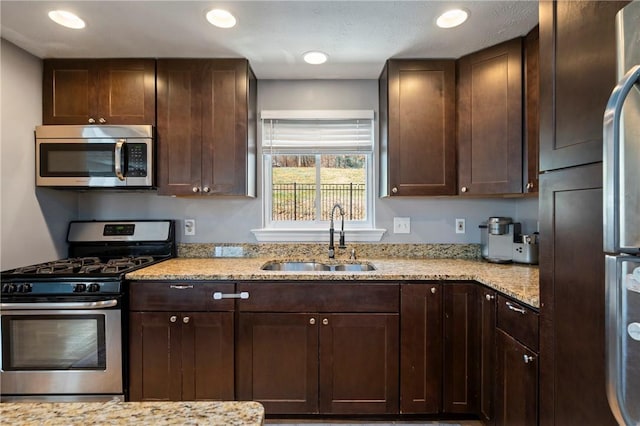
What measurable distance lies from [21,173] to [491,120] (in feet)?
9.93

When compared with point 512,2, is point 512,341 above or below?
below

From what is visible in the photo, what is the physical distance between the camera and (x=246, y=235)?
8.25 feet

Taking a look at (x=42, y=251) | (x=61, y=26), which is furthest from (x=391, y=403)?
(x=61, y=26)

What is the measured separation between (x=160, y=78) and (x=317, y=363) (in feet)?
6.99

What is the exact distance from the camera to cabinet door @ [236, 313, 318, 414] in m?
1.84

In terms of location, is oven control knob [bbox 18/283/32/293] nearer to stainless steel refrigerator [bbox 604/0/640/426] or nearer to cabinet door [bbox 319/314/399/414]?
cabinet door [bbox 319/314/399/414]

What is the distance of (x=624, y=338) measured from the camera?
698mm

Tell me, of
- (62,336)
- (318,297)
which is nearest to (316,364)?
(318,297)

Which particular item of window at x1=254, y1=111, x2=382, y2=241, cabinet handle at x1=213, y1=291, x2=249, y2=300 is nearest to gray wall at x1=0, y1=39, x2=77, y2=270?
cabinet handle at x1=213, y1=291, x2=249, y2=300

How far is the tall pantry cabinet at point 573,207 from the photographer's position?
0.87 m

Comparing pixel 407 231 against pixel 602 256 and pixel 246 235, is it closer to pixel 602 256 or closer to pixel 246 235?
pixel 246 235

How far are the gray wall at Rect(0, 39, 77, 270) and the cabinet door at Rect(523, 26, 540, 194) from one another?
314 cm

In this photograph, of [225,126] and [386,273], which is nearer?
[386,273]

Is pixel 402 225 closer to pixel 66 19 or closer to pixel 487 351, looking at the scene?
pixel 487 351
